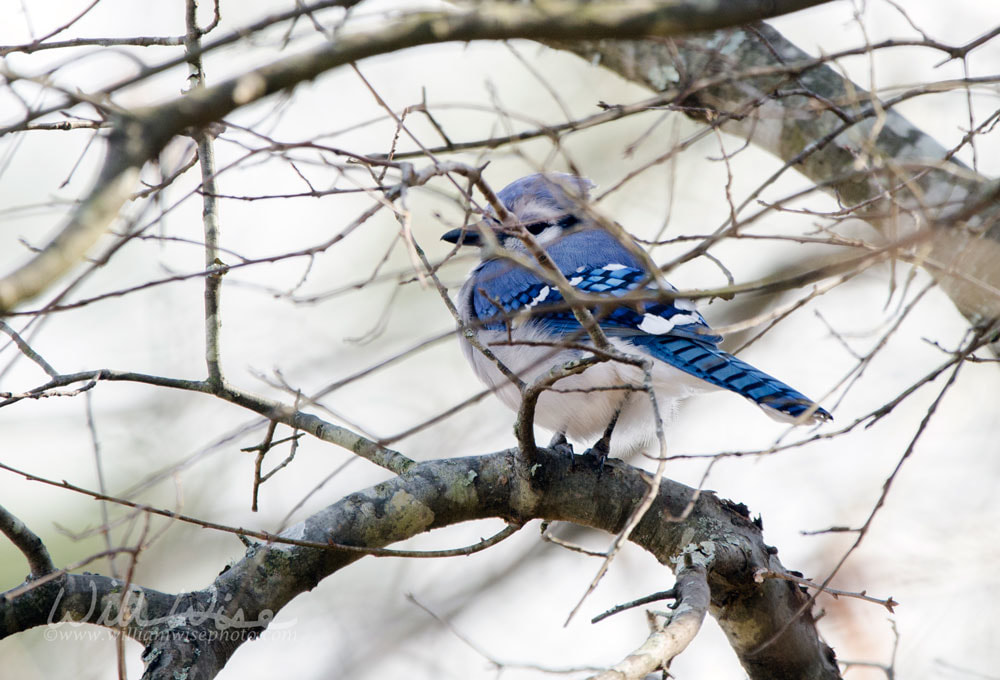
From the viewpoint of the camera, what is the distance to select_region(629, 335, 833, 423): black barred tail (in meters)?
2.85

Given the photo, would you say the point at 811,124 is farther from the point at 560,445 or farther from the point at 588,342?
the point at 560,445

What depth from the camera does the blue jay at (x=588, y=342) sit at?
10.2 ft

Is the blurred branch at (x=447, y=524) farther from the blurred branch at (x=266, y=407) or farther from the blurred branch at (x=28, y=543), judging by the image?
the blurred branch at (x=266, y=407)

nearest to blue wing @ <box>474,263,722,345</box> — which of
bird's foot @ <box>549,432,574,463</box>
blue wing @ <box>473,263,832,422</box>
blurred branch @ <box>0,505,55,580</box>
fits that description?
blue wing @ <box>473,263,832,422</box>

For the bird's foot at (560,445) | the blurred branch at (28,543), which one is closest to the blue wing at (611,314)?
the bird's foot at (560,445)

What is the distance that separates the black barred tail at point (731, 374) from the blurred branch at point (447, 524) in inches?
14.2

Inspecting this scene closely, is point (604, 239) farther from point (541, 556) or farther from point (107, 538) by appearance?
point (541, 556)

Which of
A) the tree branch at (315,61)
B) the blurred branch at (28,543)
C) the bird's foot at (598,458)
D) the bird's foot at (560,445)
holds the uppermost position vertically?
the bird's foot at (560,445)

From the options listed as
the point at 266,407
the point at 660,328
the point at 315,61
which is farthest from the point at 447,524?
the point at 315,61

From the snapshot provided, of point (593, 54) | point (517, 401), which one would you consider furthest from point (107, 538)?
point (593, 54)

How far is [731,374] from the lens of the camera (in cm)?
311

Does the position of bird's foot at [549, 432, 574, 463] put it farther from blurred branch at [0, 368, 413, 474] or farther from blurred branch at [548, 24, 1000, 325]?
blurred branch at [548, 24, 1000, 325]

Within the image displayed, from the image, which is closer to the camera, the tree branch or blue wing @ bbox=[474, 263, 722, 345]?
the tree branch

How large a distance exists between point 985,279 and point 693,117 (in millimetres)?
1147
